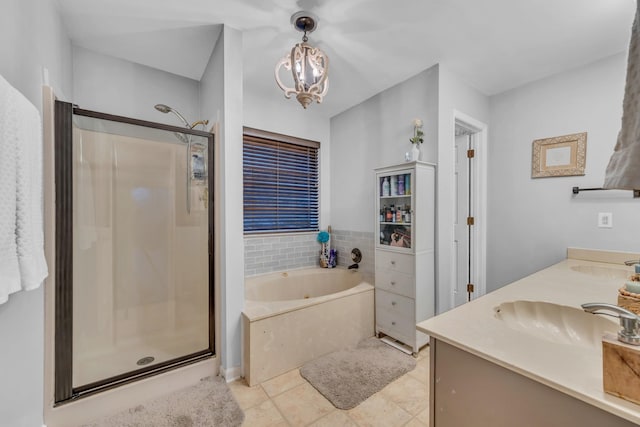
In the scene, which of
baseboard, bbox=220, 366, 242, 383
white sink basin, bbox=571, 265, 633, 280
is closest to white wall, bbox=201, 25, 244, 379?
baseboard, bbox=220, 366, 242, 383

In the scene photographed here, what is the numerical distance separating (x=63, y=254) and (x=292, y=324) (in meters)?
1.50

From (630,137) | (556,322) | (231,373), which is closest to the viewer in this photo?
(630,137)

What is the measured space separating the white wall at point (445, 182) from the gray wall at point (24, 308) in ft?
8.64

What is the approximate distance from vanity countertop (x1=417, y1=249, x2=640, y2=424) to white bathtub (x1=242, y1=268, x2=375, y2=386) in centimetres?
124

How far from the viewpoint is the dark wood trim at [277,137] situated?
2.85 m

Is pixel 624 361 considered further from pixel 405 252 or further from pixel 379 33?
pixel 379 33

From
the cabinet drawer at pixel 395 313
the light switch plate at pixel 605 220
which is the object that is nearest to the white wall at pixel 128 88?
the cabinet drawer at pixel 395 313

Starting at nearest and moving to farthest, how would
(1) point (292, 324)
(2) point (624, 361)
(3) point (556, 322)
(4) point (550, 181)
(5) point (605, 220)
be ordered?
(2) point (624, 361), (3) point (556, 322), (1) point (292, 324), (5) point (605, 220), (4) point (550, 181)

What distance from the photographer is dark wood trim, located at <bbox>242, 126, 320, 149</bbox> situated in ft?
9.34

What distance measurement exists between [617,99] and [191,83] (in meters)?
3.74

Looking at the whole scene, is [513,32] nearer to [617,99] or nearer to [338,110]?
[617,99]

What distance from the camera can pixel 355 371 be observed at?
6.45 feet

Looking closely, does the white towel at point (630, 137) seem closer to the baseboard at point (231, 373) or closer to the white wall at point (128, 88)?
the baseboard at point (231, 373)

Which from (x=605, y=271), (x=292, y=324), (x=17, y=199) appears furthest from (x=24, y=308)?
(x=605, y=271)
